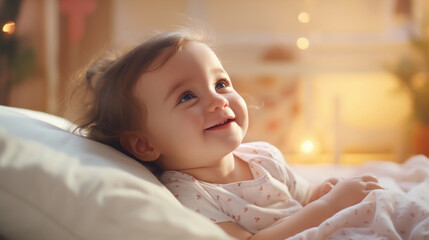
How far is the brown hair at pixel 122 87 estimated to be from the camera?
3.33ft

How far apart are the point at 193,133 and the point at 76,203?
36cm

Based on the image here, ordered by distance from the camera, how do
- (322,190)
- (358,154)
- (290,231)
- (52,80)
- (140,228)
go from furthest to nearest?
1. (358,154)
2. (52,80)
3. (322,190)
4. (290,231)
5. (140,228)

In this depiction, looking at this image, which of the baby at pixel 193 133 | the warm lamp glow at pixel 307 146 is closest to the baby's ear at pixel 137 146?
the baby at pixel 193 133

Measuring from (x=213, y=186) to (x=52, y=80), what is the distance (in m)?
2.60

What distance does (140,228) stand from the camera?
63 cm

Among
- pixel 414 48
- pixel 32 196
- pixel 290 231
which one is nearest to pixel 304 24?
pixel 414 48

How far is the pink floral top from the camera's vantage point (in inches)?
38.5

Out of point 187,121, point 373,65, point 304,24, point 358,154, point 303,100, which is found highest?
point 187,121

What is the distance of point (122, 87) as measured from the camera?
40.0 inches

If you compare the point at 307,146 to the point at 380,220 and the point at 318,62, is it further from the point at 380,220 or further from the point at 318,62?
the point at 380,220

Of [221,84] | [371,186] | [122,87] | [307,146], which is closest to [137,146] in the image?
[122,87]

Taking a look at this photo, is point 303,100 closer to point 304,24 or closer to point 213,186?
point 304,24

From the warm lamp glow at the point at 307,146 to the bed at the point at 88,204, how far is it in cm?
310

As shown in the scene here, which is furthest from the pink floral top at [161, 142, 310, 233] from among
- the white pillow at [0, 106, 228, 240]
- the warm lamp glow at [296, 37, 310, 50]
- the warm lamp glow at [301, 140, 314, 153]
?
the warm lamp glow at [296, 37, 310, 50]
